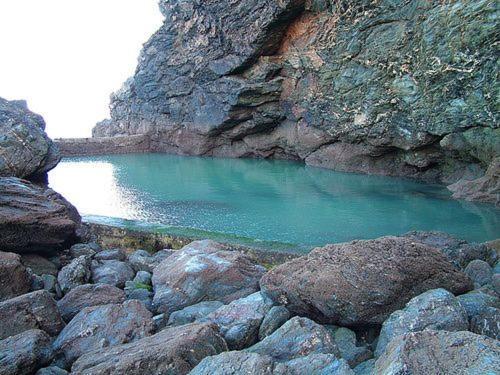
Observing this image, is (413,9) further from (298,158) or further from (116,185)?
(116,185)

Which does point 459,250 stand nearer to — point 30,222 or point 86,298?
point 86,298

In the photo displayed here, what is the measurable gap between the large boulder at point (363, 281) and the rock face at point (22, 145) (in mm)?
9200

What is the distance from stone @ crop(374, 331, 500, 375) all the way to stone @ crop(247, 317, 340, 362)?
2.94 feet

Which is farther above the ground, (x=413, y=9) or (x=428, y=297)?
(x=413, y=9)

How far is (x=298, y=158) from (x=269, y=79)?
4638 mm

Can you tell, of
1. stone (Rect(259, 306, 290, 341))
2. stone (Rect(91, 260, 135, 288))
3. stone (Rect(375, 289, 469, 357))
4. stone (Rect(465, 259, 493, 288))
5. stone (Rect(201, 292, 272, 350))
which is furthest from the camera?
stone (Rect(91, 260, 135, 288))

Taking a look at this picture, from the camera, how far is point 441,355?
2.94 m

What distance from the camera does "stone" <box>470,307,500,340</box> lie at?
13.0 feet

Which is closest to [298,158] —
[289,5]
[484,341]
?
[289,5]

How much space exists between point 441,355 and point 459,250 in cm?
464

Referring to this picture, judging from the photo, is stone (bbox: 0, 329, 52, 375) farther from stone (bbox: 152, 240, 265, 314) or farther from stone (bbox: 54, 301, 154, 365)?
stone (bbox: 152, 240, 265, 314)

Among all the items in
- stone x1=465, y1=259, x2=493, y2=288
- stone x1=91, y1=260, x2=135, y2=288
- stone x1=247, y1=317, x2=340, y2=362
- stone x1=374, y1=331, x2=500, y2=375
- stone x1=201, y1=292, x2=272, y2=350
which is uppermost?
stone x1=374, y1=331, x2=500, y2=375

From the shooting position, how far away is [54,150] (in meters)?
13.2

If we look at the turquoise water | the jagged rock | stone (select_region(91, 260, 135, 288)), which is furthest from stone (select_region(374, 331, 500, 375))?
the jagged rock
